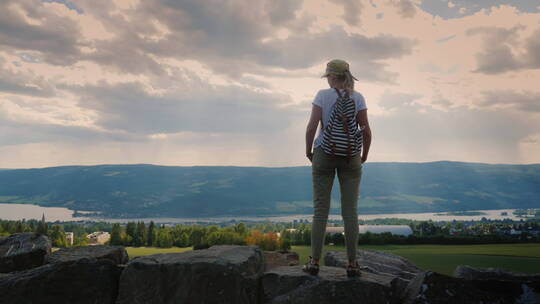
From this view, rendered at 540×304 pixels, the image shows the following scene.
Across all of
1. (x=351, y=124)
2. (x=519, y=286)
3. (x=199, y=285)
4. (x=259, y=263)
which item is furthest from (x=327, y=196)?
(x=519, y=286)

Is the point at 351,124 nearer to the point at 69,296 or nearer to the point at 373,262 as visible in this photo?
the point at 373,262

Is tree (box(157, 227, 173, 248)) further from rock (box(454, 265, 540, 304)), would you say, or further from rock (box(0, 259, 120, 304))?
rock (box(454, 265, 540, 304))

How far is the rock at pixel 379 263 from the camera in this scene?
9461mm

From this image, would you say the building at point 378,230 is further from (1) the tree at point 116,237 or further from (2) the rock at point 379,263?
(1) the tree at point 116,237

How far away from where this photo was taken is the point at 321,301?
7.16 meters

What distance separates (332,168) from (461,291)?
2.85 metres

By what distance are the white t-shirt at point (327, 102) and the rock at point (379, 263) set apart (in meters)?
3.26

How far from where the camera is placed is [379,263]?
9930 mm

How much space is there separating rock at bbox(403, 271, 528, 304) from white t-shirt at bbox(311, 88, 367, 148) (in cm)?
293

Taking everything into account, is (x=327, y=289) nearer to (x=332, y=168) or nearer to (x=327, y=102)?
(x=332, y=168)

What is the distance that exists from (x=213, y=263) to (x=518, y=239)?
2997cm

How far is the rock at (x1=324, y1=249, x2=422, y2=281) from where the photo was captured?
9.46m

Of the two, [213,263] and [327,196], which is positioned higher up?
[327,196]

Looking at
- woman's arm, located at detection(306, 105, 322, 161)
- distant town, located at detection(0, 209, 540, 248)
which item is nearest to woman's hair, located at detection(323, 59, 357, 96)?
woman's arm, located at detection(306, 105, 322, 161)
